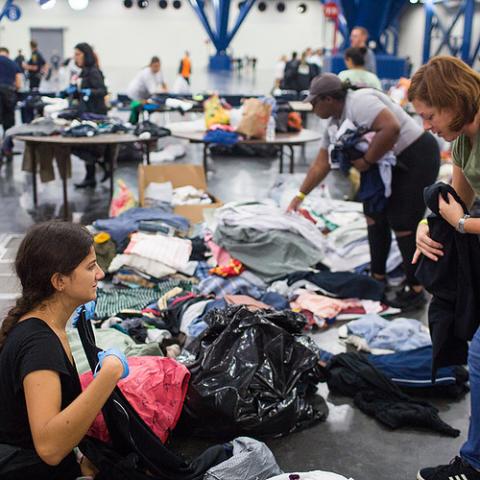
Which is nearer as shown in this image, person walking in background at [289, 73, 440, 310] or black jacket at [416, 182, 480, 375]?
black jacket at [416, 182, 480, 375]

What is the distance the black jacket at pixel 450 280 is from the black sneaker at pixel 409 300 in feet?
6.08

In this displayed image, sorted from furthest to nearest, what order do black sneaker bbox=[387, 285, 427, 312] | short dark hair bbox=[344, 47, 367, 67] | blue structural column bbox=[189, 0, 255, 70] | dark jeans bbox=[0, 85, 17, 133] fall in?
blue structural column bbox=[189, 0, 255, 70] < dark jeans bbox=[0, 85, 17, 133] < short dark hair bbox=[344, 47, 367, 67] < black sneaker bbox=[387, 285, 427, 312]

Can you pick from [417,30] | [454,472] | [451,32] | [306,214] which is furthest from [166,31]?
[454,472]

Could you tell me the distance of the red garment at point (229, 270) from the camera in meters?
4.64

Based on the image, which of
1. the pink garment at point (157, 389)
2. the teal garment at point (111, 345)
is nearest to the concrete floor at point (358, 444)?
the pink garment at point (157, 389)

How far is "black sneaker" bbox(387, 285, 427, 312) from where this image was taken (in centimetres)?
448

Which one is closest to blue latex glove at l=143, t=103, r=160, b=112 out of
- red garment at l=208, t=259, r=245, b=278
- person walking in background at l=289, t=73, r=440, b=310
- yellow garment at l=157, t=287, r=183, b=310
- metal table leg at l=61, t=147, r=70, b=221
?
metal table leg at l=61, t=147, r=70, b=221

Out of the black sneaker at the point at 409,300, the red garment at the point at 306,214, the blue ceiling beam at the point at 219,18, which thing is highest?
the blue ceiling beam at the point at 219,18

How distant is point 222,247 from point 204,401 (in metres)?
2.12

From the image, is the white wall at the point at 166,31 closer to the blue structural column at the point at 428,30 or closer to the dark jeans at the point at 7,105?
the blue structural column at the point at 428,30

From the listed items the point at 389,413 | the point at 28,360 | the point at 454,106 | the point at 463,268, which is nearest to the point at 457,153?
the point at 454,106

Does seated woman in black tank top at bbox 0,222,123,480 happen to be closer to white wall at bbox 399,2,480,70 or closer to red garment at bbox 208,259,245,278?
red garment at bbox 208,259,245,278

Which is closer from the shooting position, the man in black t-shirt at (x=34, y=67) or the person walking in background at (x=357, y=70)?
the person walking in background at (x=357, y=70)

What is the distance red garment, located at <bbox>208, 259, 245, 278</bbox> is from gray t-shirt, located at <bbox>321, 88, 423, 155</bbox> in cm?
113
